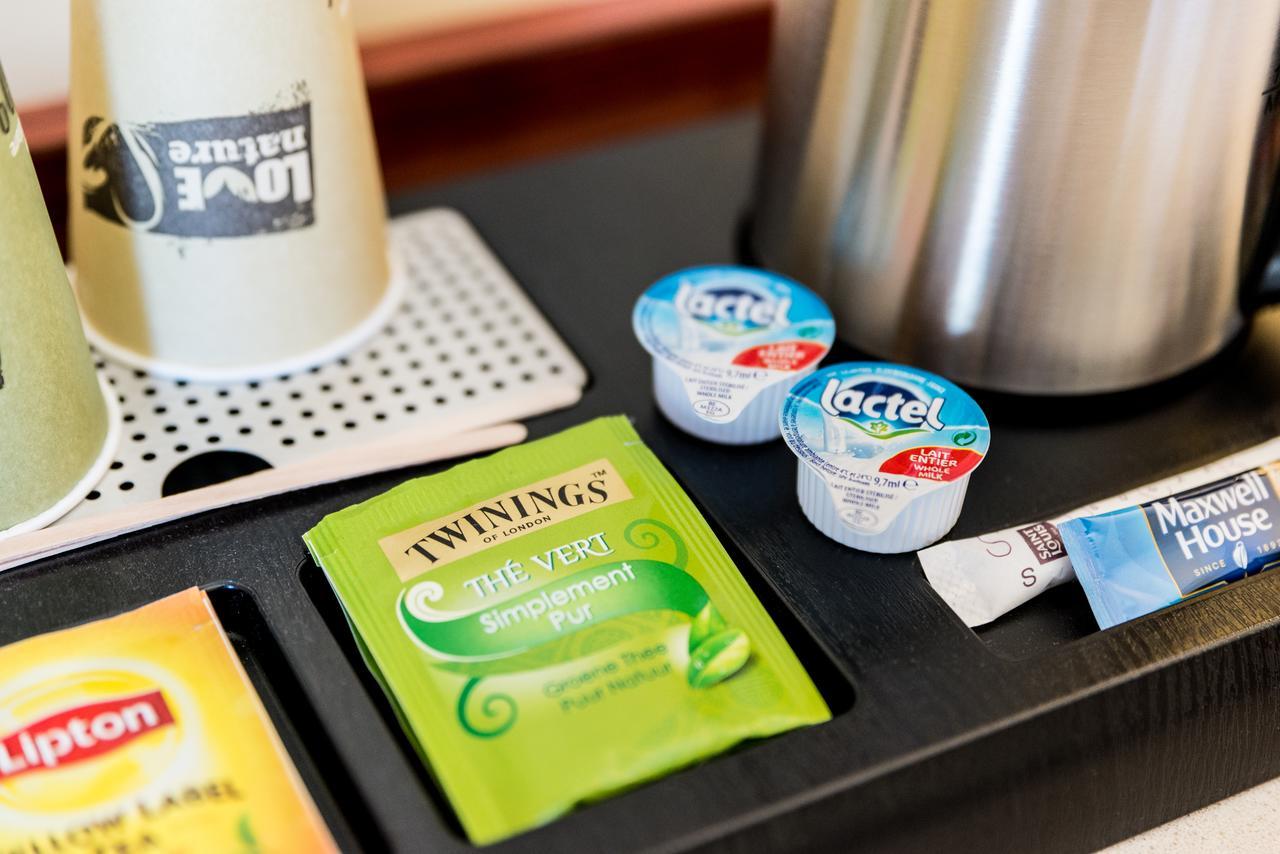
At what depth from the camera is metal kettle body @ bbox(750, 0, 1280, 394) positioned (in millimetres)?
540

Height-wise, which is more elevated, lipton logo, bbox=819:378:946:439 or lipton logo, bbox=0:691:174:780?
lipton logo, bbox=819:378:946:439

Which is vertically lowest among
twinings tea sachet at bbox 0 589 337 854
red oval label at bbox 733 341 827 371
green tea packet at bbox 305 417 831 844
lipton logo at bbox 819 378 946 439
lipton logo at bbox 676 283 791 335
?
twinings tea sachet at bbox 0 589 337 854

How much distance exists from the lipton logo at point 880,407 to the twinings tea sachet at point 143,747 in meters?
0.28

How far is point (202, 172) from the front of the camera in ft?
1.93

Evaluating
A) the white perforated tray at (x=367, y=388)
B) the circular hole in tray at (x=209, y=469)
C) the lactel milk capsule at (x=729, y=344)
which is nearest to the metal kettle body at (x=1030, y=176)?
the lactel milk capsule at (x=729, y=344)

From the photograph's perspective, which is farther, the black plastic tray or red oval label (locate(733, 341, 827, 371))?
red oval label (locate(733, 341, 827, 371))

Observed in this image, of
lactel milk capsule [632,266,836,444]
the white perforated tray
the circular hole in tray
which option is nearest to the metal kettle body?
lactel milk capsule [632,266,836,444]

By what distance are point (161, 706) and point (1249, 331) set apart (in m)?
0.57

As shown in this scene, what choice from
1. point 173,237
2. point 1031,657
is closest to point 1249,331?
point 1031,657

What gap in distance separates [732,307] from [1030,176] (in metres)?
0.15

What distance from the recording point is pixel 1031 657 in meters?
0.51

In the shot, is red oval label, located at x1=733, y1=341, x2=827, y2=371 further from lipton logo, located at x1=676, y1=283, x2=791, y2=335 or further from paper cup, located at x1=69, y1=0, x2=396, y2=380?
paper cup, located at x1=69, y1=0, x2=396, y2=380

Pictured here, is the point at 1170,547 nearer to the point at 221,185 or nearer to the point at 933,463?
the point at 933,463

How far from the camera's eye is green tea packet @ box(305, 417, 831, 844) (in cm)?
47
